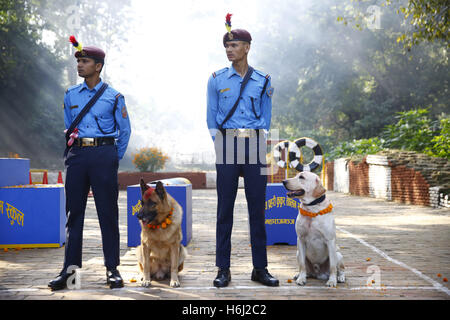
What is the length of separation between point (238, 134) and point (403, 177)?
11538 mm

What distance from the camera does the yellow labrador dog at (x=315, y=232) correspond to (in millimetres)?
4352

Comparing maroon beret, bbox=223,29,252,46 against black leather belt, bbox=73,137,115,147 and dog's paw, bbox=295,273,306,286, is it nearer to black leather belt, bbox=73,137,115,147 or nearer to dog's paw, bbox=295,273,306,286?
black leather belt, bbox=73,137,115,147

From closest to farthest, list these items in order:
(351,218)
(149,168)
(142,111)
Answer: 1. (351,218)
2. (149,168)
3. (142,111)

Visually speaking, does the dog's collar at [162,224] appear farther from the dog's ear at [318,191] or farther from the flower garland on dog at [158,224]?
the dog's ear at [318,191]

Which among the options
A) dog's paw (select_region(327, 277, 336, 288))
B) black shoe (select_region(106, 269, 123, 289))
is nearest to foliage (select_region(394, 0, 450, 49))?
dog's paw (select_region(327, 277, 336, 288))

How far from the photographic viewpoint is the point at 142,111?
293 ft

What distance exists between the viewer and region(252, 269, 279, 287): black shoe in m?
4.34

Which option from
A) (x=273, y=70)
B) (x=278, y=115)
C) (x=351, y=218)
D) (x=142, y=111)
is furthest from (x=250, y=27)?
(x=142, y=111)

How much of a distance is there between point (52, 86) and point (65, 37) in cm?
621

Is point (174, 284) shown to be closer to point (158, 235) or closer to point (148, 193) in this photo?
point (158, 235)

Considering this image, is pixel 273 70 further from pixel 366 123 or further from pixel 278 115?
pixel 366 123

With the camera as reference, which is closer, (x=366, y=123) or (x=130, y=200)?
(x=130, y=200)

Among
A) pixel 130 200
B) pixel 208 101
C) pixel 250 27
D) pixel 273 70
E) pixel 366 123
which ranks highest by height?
pixel 250 27

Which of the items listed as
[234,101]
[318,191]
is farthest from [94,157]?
[318,191]
